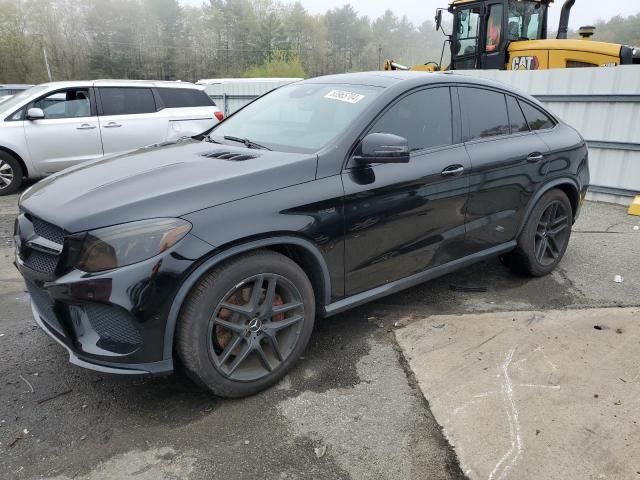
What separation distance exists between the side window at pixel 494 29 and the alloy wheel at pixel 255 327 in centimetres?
922

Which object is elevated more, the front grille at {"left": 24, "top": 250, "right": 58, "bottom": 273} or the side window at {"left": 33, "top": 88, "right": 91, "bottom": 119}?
the side window at {"left": 33, "top": 88, "right": 91, "bottom": 119}

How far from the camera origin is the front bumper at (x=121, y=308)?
88.7 inches

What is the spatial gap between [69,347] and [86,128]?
6.41 m

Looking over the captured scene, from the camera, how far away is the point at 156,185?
2539 mm

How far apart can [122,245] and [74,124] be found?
659cm

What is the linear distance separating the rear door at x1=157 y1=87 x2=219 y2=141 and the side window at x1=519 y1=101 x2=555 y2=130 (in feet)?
18.5

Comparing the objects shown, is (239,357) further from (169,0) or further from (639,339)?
(169,0)

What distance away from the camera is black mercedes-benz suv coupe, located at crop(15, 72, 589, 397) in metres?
2.32

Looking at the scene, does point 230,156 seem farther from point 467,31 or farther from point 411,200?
point 467,31

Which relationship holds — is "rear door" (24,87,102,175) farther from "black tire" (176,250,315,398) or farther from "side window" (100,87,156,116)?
"black tire" (176,250,315,398)

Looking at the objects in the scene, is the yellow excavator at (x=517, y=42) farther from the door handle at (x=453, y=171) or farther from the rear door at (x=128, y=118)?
the door handle at (x=453, y=171)

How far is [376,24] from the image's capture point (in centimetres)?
6925

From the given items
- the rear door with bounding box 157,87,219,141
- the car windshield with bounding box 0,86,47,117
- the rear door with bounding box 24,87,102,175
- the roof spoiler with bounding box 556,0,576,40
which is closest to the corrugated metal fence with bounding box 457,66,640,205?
the roof spoiler with bounding box 556,0,576,40

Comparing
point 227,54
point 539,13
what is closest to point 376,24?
point 227,54
